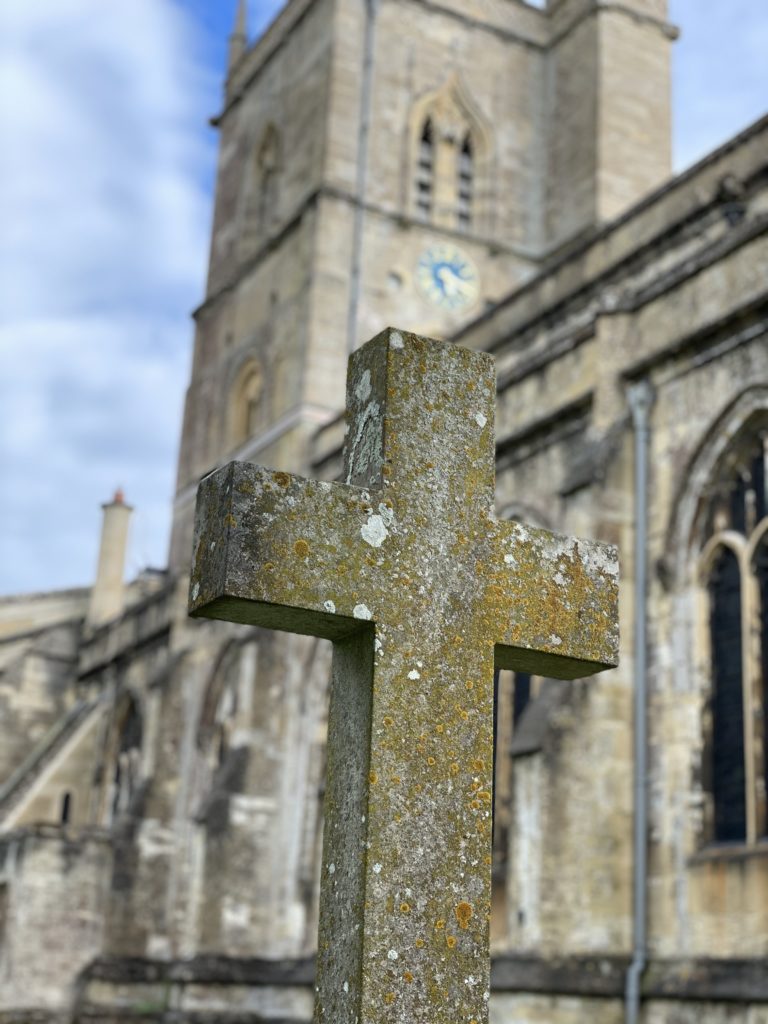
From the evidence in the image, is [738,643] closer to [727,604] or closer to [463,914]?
[727,604]

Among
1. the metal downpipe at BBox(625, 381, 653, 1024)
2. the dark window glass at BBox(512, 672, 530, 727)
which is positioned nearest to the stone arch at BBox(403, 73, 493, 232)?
the dark window glass at BBox(512, 672, 530, 727)

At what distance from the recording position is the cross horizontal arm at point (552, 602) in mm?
3719

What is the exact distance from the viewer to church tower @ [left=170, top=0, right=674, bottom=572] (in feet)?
91.9

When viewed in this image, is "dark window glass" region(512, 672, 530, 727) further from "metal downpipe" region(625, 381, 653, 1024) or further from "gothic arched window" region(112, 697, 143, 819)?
"gothic arched window" region(112, 697, 143, 819)

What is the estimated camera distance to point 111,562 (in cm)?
3438

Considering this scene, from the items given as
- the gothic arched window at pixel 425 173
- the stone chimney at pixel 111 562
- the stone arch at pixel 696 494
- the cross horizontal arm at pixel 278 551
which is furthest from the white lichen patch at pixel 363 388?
the stone chimney at pixel 111 562

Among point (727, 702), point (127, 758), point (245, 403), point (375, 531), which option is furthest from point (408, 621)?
point (245, 403)

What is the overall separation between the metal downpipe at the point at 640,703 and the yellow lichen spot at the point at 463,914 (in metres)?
9.54

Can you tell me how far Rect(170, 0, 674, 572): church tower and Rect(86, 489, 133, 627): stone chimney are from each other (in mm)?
2914

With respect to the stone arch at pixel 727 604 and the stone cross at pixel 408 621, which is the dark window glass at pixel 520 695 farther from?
the stone cross at pixel 408 621

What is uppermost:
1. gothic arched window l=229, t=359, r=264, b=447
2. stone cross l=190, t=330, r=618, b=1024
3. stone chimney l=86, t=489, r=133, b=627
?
gothic arched window l=229, t=359, r=264, b=447

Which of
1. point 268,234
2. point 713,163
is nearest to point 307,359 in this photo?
point 268,234

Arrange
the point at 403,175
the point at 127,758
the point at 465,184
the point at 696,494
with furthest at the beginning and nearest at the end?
the point at 465,184 → the point at 403,175 → the point at 127,758 → the point at 696,494

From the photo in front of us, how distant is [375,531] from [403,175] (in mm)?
26714
